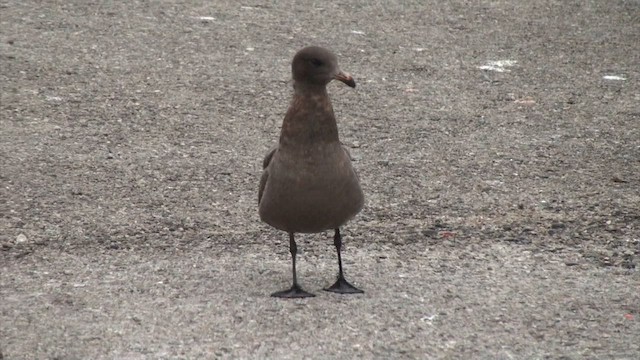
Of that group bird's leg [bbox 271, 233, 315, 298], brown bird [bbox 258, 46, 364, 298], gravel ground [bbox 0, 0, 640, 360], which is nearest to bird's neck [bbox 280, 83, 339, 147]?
brown bird [bbox 258, 46, 364, 298]

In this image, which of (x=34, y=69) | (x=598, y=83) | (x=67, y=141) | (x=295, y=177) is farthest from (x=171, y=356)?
(x=598, y=83)

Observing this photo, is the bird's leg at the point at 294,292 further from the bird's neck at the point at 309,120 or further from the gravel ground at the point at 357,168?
the bird's neck at the point at 309,120

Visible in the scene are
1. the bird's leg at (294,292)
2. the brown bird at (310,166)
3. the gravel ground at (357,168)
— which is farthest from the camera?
the bird's leg at (294,292)

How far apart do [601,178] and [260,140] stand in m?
2.14

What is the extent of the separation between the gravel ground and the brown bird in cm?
39

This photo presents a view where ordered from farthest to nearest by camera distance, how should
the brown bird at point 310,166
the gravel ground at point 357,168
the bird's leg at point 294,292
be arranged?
the bird's leg at point 294,292 → the brown bird at point 310,166 → the gravel ground at point 357,168

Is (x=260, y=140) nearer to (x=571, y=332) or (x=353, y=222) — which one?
(x=353, y=222)

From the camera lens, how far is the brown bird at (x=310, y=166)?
15.5ft

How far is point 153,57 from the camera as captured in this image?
857 centimetres

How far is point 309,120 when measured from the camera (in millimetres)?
4781

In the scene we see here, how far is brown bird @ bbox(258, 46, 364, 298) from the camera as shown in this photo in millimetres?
4738

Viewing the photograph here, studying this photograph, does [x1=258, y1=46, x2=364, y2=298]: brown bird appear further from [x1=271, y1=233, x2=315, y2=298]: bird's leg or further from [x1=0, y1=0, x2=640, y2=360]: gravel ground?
[x1=0, y1=0, x2=640, y2=360]: gravel ground

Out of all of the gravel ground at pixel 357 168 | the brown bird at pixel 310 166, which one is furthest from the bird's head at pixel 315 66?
the gravel ground at pixel 357 168

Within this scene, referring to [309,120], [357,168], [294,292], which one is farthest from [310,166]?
[357,168]
